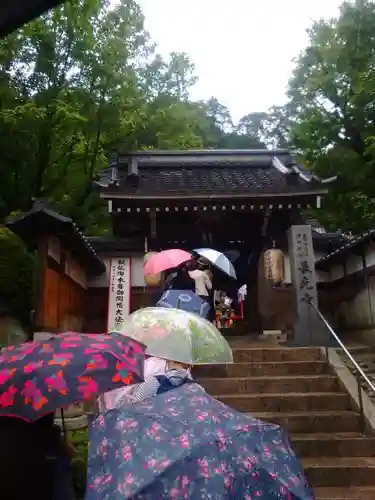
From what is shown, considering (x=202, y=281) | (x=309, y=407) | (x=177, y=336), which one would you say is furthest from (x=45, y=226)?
(x=177, y=336)

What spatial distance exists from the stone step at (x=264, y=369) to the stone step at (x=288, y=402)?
2.93 feet

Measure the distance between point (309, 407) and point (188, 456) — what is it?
610 centimetres

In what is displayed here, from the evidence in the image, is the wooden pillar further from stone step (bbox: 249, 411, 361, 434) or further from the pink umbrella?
stone step (bbox: 249, 411, 361, 434)

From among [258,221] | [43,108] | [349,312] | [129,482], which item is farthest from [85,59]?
[129,482]

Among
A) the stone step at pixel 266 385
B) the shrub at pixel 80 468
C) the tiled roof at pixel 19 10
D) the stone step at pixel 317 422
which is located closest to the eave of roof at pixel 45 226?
the stone step at pixel 266 385

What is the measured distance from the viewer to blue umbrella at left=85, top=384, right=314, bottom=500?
226cm

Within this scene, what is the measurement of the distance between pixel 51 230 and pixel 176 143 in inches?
435

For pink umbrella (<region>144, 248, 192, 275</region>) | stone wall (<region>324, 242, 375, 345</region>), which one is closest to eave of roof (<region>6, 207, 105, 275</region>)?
pink umbrella (<region>144, 248, 192, 275</region>)

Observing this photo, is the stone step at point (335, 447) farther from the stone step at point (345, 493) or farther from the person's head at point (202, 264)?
the person's head at point (202, 264)

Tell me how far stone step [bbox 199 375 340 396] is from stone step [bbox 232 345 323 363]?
1.18 metres

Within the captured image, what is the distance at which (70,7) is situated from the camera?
1466 centimetres

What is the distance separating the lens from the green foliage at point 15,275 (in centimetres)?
1214

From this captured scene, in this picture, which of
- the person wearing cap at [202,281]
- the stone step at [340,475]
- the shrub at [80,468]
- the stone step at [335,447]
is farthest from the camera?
the person wearing cap at [202,281]

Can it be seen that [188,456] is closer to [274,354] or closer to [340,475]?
[340,475]
